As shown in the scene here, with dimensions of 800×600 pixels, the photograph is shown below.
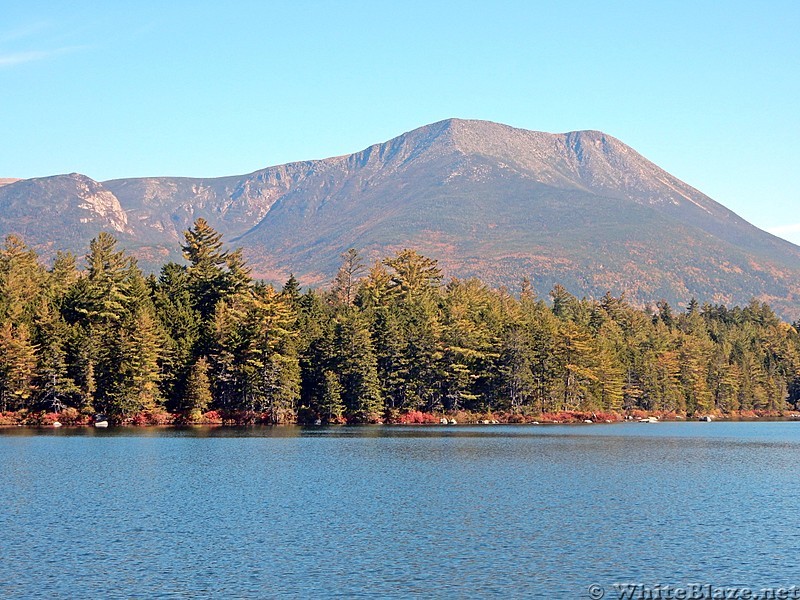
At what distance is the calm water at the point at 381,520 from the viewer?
37062mm

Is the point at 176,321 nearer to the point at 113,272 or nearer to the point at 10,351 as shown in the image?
the point at 113,272

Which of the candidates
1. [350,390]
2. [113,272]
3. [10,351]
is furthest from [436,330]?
[10,351]

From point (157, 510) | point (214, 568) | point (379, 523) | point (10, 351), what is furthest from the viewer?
point (10, 351)

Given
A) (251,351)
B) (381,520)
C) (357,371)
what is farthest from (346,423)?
(381,520)

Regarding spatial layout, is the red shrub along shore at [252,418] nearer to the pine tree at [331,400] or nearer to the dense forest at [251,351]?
the dense forest at [251,351]

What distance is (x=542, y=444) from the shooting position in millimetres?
100500

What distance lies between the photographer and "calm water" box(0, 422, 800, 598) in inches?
1459

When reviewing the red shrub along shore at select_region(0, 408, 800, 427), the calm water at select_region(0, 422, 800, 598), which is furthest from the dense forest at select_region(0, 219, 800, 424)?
the calm water at select_region(0, 422, 800, 598)

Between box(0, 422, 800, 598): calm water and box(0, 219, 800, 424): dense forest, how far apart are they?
32589mm

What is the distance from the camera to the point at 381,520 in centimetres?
4988

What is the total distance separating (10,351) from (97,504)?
69991 mm

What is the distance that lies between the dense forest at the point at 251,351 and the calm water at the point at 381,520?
32589mm

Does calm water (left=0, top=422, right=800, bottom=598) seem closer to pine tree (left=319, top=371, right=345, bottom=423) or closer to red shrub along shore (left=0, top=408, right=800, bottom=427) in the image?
red shrub along shore (left=0, top=408, right=800, bottom=427)

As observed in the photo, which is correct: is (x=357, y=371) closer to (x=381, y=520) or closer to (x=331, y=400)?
(x=331, y=400)
